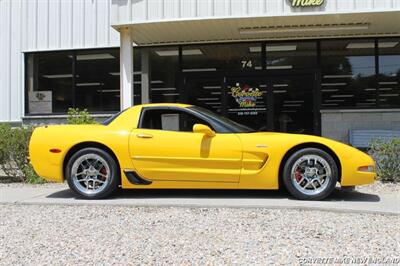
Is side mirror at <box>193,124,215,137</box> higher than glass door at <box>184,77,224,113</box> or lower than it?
lower

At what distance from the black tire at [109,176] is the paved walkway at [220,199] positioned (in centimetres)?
12

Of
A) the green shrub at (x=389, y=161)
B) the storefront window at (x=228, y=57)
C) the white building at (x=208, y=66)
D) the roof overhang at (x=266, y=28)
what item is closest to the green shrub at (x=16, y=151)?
the white building at (x=208, y=66)

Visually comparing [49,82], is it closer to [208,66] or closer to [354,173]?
[208,66]

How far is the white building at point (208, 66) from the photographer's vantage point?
1117cm

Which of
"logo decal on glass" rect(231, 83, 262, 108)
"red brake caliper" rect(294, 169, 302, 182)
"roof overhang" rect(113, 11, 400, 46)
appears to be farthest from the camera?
"logo decal on glass" rect(231, 83, 262, 108)

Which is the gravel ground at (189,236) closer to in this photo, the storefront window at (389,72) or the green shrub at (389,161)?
the green shrub at (389,161)

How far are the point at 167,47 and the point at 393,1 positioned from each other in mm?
5665

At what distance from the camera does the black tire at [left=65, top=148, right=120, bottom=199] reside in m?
6.96

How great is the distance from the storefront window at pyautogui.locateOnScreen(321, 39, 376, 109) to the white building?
0.02 metres

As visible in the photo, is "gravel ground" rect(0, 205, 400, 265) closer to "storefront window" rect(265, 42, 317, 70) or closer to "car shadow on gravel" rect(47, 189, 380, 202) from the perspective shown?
"car shadow on gravel" rect(47, 189, 380, 202)

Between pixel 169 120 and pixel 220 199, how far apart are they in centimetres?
140

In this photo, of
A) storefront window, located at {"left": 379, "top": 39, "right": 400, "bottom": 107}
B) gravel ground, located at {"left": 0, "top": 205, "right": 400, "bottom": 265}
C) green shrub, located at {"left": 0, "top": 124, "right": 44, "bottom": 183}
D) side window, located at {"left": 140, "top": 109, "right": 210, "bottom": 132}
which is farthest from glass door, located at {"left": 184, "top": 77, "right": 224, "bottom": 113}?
gravel ground, located at {"left": 0, "top": 205, "right": 400, "bottom": 265}

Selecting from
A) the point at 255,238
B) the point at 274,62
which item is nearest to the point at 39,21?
the point at 274,62

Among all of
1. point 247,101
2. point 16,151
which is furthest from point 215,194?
point 247,101
